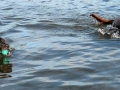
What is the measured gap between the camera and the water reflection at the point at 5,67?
5067 mm

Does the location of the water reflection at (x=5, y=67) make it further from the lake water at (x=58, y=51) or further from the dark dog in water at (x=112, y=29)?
the dark dog in water at (x=112, y=29)

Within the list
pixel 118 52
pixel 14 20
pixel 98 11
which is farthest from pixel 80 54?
pixel 98 11

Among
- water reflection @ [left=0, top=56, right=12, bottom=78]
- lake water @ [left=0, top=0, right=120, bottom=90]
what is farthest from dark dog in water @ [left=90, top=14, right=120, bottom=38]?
water reflection @ [left=0, top=56, right=12, bottom=78]

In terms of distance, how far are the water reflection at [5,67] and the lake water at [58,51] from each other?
32 mm

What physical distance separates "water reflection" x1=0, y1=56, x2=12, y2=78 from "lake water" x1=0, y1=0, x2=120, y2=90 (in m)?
0.03

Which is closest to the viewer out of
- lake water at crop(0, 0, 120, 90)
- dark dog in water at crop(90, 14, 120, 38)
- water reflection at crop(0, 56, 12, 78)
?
lake water at crop(0, 0, 120, 90)

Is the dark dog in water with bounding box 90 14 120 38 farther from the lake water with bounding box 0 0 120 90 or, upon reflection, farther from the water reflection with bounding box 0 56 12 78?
the water reflection with bounding box 0 56 12 78

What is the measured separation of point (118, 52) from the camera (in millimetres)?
6254

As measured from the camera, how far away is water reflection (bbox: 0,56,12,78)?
5.07 metres

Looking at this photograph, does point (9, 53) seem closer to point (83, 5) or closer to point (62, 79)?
point (62, 79)

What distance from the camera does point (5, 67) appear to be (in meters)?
5.46

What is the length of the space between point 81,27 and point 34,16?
7.89 feet

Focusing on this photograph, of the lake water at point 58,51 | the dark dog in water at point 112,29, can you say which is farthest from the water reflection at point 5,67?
the dark dog in water at point 112,29

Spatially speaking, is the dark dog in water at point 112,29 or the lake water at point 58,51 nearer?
the lake water at point 58,51
